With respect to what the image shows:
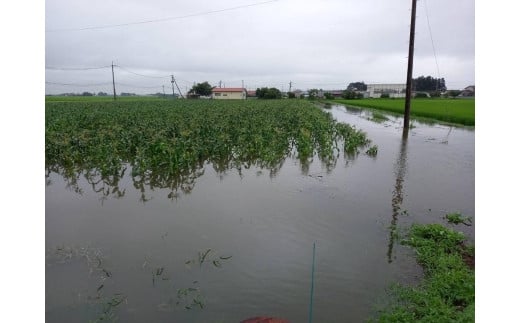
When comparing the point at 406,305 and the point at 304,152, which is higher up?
the point at 304,152

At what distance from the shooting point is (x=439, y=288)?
3957 mm

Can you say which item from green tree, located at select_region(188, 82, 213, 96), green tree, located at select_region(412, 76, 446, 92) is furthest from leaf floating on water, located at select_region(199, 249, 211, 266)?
green tree, located at select_region(412, 76, 446, 92)

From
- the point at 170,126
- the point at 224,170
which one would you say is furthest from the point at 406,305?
the point at 170,126

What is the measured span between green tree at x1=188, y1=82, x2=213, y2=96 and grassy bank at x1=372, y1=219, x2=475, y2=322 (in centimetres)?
8251

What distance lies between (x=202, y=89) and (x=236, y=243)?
3257 inches

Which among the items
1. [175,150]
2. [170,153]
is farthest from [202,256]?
[175,150]

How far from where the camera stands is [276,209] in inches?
271

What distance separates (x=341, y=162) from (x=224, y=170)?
385cm

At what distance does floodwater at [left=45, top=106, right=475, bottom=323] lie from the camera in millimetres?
3914

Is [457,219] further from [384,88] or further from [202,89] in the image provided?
[384,88]

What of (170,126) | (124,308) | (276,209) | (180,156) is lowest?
(124,308)

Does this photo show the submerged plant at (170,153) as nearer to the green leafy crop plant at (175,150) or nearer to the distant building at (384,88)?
the green leafy crop plant at (175,150)

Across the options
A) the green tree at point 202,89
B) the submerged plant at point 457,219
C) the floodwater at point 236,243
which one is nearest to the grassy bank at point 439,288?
the floodwater at point 236,243

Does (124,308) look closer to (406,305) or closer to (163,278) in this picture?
(163,278)
